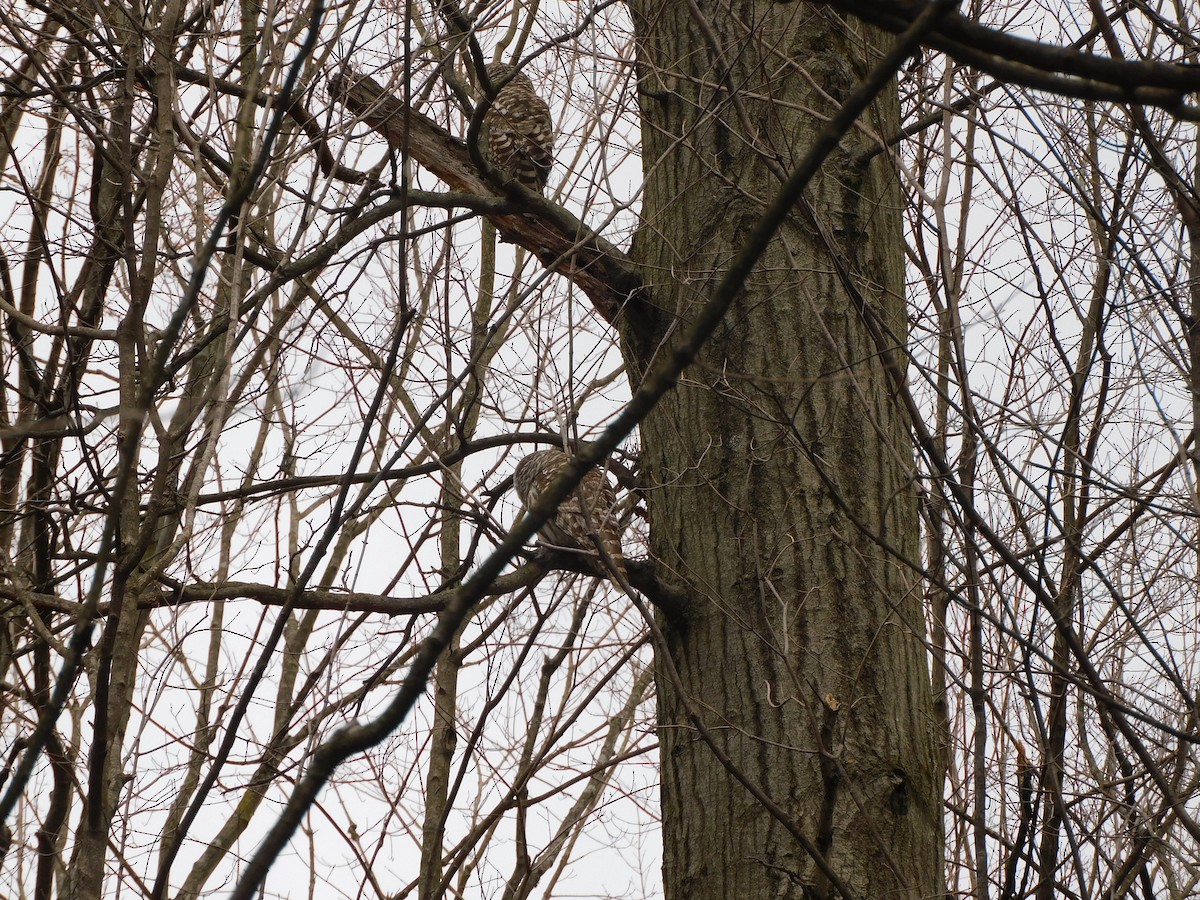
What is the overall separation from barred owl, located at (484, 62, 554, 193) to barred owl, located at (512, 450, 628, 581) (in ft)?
4.27

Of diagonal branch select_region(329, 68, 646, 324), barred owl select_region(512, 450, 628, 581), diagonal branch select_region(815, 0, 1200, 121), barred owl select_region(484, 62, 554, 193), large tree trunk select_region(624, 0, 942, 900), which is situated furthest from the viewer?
barred owl select_region(484, 62, 554, 193)

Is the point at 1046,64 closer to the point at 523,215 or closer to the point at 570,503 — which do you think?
the point at 523,215

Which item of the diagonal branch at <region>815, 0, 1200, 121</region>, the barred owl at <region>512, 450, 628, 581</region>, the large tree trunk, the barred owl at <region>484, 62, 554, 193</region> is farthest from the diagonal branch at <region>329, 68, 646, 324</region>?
the diagonal branch at <region>815, 0, 1200, 121</region>

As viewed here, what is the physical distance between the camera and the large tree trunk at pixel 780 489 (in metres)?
2.81

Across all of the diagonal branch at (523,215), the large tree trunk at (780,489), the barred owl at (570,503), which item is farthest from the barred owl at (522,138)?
the large tree trunk at (780,489)

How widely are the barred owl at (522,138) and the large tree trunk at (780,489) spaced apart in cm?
149

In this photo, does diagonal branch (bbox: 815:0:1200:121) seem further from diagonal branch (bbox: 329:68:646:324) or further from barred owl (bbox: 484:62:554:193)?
barred owl (bbox: 484:62:554:193)

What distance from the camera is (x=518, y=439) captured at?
3660mm

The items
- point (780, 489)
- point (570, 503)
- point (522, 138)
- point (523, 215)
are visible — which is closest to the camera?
point (780, 489)

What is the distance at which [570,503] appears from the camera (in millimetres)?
4090

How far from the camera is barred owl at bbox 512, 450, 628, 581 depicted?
3.72 m

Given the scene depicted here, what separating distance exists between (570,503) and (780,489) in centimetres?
114

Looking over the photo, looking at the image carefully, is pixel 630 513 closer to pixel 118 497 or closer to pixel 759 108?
pixel 759 108

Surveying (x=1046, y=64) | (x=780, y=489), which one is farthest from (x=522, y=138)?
(x=1046, y=64)
